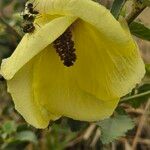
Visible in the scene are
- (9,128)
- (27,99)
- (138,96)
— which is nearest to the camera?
(27,99)

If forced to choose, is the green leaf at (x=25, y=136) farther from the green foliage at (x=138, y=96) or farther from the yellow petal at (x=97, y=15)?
the yellow petal at (x=97, y=15)

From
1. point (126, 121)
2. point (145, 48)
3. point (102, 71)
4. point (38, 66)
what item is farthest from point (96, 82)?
point (145, 48)

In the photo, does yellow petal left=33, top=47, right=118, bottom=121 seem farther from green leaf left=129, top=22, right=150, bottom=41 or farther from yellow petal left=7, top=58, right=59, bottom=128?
green leaf left=129, top=22, right=150, bottom=41

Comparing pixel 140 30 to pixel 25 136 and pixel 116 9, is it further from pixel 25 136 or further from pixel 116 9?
pixel 25 136

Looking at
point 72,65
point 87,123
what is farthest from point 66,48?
point 87,123

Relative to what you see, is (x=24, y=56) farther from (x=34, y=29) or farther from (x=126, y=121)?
(x=126, y=121)

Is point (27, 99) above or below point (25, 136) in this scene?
above

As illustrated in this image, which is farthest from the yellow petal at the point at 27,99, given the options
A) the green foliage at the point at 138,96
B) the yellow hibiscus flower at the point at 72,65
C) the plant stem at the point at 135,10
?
the green foliage at the point at 138,96

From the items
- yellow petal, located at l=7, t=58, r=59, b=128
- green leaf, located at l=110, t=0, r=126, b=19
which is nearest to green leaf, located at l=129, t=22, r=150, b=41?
green leaf, located at l=110, t=0, r=126, b=19
